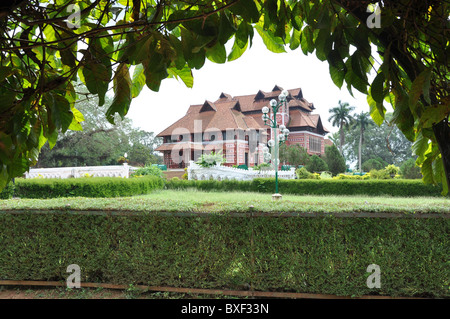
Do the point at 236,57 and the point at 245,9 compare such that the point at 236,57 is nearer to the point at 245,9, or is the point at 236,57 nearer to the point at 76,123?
the point at 245,9

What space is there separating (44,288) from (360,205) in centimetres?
405

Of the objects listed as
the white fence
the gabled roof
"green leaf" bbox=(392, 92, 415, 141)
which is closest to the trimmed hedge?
the white fence

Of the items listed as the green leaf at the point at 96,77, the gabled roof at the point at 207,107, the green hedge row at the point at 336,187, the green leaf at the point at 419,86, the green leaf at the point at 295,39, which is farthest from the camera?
the gabled roof at the point at 207,107

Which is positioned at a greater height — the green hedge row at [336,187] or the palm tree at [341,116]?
the palm tree at [341,116]

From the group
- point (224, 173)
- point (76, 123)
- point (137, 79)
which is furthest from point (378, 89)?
point (224, 173)

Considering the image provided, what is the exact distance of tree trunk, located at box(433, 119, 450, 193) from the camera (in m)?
0.98

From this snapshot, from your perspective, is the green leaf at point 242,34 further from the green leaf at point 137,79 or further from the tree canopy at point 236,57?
the green leaf at point 137,79

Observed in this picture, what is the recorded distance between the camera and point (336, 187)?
15453mm

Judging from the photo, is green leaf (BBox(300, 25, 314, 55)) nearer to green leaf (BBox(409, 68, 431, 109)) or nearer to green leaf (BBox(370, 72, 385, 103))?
green leaf (BBox(370, 72, 385, 103))

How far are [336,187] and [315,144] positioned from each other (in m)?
23.8

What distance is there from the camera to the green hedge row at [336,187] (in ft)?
48.1

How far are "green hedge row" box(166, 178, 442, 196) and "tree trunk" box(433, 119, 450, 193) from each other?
49.4 ft

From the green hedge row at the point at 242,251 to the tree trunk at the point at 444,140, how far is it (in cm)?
290

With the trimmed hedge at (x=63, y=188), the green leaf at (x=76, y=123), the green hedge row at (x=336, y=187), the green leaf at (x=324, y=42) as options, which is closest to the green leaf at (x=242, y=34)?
the green leaf at (x=324, y=42)
